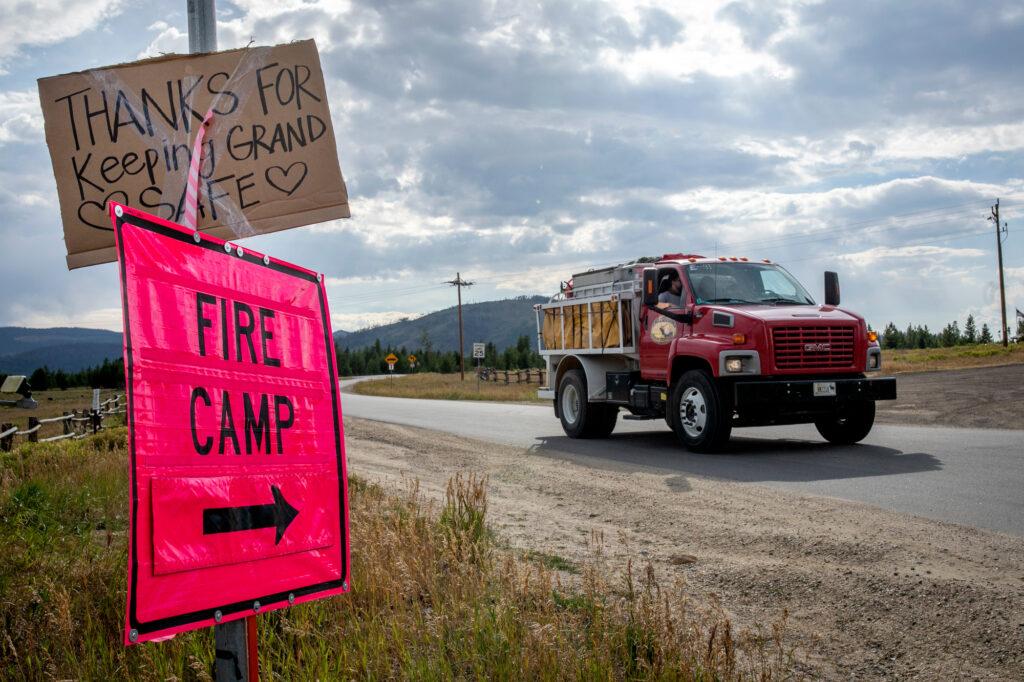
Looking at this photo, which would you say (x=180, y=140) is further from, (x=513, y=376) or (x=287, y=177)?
(x=513, y=376)

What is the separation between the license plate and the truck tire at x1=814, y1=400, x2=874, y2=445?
0.82 metres

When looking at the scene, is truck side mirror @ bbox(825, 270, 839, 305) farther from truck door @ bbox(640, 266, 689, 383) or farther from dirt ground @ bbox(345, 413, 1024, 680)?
dirt ground @ bbox(345, 413, 1024, 680)

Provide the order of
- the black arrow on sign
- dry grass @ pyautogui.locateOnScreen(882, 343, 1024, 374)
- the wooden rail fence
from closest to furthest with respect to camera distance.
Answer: the black arrow on sign → dry grass @ pyautogui.locateOnScreen(882, 343, 1024, 374) → the wooden rail fence

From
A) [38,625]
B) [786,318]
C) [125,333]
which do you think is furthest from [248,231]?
[786,318]

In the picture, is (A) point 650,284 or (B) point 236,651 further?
(A) point 650,284

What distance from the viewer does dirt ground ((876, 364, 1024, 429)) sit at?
46.4 ft

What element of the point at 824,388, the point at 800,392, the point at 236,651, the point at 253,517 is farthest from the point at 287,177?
the point at 824,388

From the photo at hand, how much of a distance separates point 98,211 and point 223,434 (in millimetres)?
1553

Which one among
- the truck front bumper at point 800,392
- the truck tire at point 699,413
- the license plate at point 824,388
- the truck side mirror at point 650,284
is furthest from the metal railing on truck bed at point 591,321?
the license plate at point 824,388

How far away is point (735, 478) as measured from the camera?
29.2ft

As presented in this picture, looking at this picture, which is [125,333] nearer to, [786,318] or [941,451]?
[786,318]

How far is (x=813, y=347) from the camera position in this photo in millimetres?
10852

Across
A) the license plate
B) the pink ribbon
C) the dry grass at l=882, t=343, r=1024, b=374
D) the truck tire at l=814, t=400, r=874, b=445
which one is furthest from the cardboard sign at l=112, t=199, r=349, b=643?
the dry grass at l=882, t=343, r=1024, b=374

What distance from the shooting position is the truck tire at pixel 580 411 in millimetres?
14141
